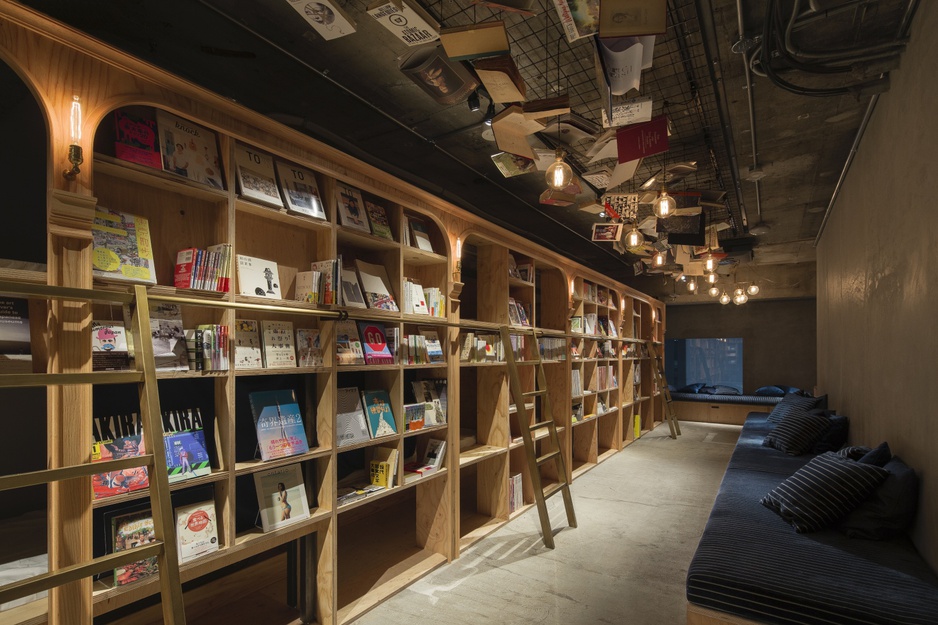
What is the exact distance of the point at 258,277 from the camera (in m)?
2.46

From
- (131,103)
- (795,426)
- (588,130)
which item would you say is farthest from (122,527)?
(795,426)

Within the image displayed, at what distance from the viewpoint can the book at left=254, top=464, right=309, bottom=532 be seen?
2434 mm

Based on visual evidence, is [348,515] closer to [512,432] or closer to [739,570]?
[512,432]

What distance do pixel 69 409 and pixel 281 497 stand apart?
1.13m

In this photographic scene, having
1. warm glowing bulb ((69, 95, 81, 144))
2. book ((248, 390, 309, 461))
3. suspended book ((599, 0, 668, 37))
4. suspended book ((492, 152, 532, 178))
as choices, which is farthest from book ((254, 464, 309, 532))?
suspended book ((599, 0, 668, 37))

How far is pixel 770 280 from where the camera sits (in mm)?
10516

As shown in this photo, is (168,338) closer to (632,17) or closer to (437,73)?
(437,73)

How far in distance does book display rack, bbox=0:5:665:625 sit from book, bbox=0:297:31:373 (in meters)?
0.04

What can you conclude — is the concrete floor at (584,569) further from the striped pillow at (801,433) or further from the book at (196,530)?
the book at (196,530)

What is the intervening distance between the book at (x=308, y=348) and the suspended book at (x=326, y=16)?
1.52 metres

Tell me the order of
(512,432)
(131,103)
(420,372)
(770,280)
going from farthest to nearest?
1. (770,280)
2. (512,432)
3. (420,372)
4. (131,103)

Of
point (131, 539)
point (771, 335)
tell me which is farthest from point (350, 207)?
point (771, 335)

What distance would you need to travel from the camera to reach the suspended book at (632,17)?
1.84 m

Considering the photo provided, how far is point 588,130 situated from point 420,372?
2.22 metres
